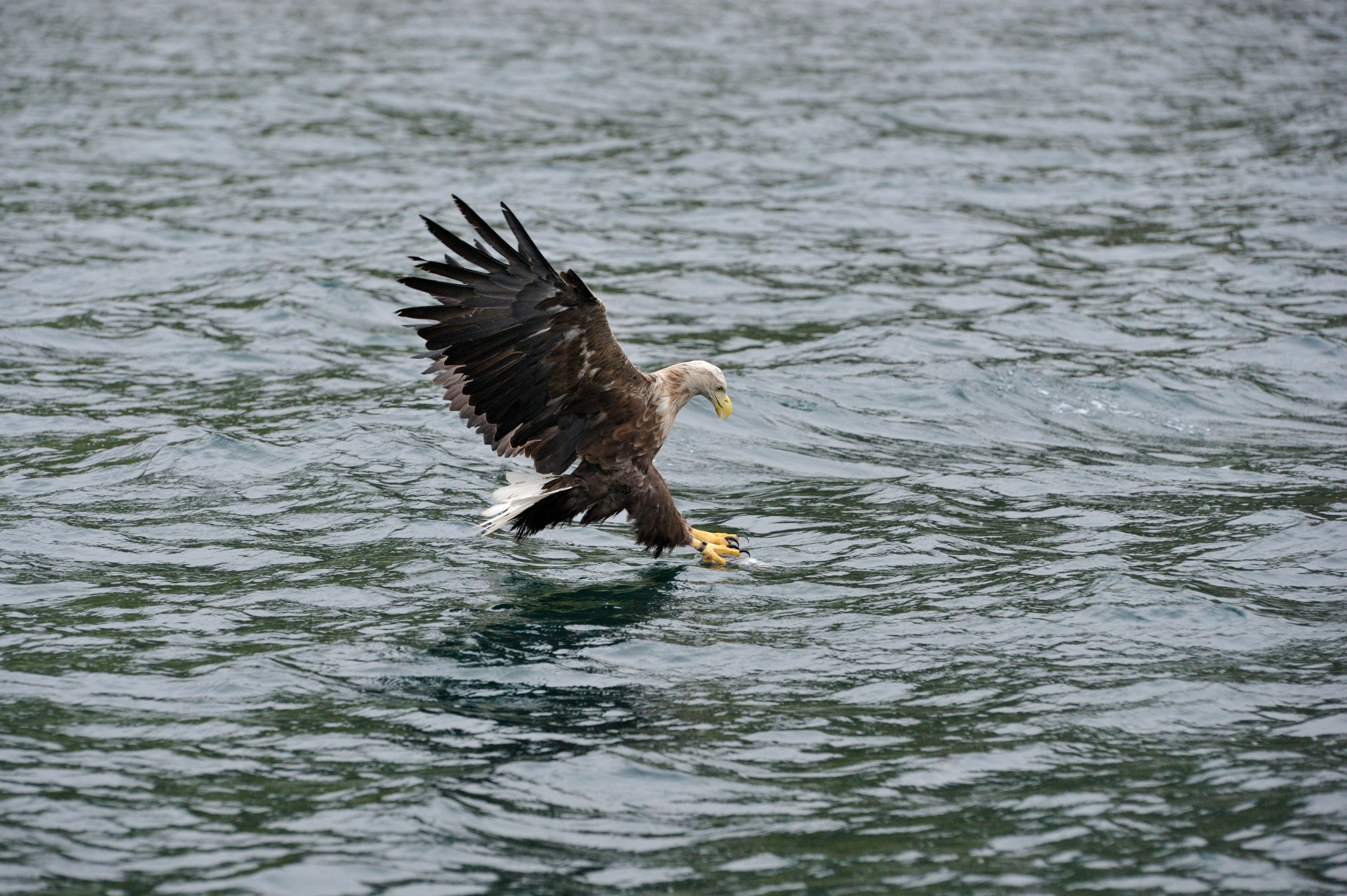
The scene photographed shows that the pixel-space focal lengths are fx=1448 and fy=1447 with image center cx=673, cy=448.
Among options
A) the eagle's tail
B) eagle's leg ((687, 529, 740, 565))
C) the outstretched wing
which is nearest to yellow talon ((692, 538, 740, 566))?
eagle's leg ((687, 529, 740, 565))

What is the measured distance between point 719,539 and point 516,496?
961 mm

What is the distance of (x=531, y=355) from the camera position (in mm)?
5918

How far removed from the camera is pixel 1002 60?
1852 centimetres

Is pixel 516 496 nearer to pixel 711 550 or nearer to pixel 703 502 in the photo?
pixel 711 550

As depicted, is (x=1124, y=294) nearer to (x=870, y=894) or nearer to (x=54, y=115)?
(x=870, y=894)

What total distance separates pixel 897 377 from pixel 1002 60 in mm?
10655

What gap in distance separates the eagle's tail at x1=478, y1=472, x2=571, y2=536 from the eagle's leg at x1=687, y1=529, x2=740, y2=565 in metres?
0.64

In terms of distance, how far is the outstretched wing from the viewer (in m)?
5.64

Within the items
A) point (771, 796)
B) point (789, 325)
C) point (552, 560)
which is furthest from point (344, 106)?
point (771, 796)

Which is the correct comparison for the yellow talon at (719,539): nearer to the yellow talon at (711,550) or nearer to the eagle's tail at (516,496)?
the yellow talon at (711,550)

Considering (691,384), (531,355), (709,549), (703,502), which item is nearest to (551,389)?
(531,355)

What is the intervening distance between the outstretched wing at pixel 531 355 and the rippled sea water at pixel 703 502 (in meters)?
0.64

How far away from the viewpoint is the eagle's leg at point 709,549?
651 centimetres

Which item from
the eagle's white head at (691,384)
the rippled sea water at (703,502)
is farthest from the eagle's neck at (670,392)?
the rippled sea water at (703,502)
